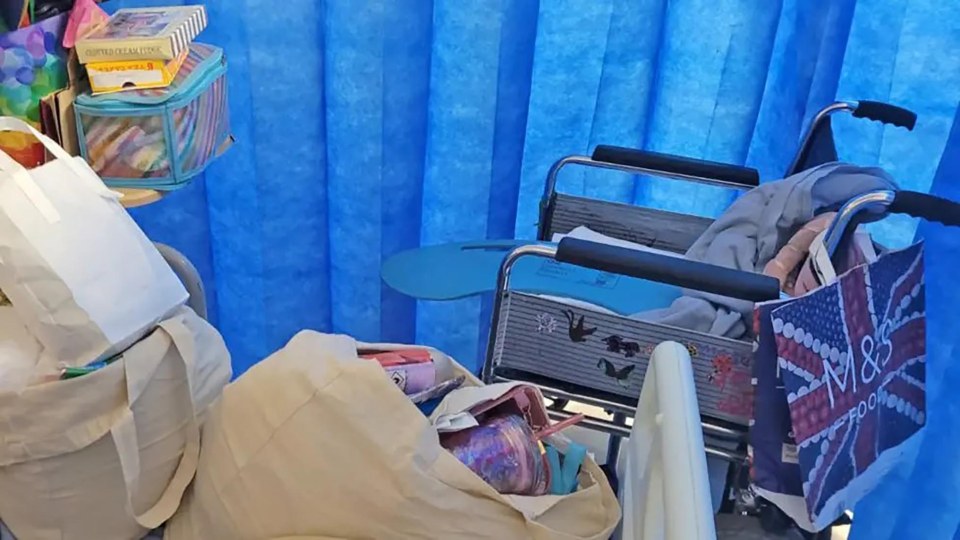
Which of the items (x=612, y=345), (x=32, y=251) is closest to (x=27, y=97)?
(x=32, y=251)

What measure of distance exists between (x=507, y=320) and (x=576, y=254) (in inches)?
6.1

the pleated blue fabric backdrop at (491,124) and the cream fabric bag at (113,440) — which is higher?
the pleated blue fabric backdrop at (491,124)

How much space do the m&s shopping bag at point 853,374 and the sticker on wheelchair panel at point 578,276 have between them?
370 millimetres

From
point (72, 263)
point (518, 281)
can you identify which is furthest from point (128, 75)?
point (518, 281)

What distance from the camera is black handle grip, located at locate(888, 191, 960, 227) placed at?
1102mm

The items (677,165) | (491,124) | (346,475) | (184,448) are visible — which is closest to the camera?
(346,475)

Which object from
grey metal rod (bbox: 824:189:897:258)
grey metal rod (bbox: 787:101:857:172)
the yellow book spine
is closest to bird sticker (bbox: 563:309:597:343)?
grey metal rod (bbox: 824:189:897:258)

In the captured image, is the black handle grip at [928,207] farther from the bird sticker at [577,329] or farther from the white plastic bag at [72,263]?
the white plastic bag at [72,263]

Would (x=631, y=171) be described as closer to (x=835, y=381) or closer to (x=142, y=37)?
(x=835, y=381)

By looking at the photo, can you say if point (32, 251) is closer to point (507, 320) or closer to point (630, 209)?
point (507, 320)

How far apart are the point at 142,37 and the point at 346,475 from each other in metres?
0.64

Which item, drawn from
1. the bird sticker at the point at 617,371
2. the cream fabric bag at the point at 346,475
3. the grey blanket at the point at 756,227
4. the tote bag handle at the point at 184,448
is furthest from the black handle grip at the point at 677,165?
the tote bag handle at the point at 184,448

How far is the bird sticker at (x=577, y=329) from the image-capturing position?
4.02 ft

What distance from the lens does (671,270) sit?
1140mm
